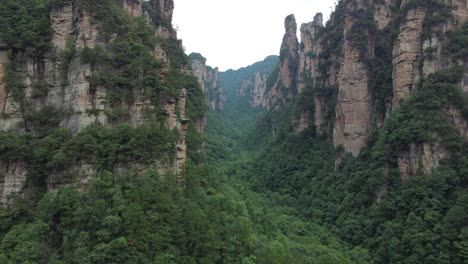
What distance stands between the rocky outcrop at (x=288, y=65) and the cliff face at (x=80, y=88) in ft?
224

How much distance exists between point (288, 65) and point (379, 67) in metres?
49.9

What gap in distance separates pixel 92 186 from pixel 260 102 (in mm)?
124211

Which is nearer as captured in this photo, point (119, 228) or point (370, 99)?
point (119, 228)

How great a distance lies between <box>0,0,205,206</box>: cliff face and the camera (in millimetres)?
28219

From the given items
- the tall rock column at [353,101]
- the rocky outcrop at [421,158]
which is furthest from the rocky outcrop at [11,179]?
the tall rock column at [353,101]

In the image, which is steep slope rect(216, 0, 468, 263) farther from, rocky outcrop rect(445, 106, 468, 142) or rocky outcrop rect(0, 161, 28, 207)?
rocky outcrop rect(0, 161, 28, 207)

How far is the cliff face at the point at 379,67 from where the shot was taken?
40.8m

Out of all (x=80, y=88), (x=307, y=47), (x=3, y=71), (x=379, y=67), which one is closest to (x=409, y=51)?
(x=379, y=67)

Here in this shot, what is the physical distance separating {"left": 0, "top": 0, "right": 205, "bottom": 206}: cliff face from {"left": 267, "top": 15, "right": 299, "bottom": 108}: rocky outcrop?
68.3 m

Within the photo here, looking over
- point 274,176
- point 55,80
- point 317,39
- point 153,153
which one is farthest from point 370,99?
point 55,80

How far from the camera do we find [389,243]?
34.8 metres

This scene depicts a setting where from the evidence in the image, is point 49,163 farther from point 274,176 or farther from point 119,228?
point 274,176

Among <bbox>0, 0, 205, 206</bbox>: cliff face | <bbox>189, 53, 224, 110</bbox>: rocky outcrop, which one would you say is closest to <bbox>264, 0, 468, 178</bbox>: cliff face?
<bbox>0, 0, 205, 206</bbox>: cliff face

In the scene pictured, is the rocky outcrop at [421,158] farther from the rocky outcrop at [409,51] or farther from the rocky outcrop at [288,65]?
the rocky outcrop at [288,65]
